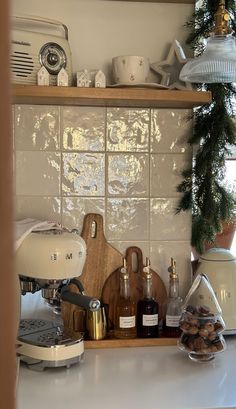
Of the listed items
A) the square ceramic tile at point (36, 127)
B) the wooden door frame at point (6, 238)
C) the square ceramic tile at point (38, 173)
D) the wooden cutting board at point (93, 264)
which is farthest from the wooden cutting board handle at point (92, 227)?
the wooden door frame at point (6, 238)

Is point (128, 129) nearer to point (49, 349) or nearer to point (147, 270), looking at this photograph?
point (147, 270)

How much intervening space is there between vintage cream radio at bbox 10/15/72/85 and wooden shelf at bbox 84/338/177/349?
26.6 inches

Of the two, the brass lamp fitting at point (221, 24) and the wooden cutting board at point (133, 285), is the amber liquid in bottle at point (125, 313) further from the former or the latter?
the brass lamp fitting at point (221, 24)

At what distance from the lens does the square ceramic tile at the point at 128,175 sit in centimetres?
148

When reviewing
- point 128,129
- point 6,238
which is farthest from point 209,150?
point 6,238

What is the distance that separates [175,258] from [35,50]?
2.20 ft

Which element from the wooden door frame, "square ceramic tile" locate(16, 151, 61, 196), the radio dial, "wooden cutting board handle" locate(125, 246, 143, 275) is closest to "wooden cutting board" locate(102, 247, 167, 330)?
"wooden cutting board handle" locate(125, 246, 143, 275)

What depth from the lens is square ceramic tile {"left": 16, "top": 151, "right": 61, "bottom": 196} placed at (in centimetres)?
144

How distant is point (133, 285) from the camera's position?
58.2 inches

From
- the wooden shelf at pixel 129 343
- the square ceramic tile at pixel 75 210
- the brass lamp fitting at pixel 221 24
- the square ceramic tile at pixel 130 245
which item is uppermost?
the brass lamp fitting at pixel 221 24

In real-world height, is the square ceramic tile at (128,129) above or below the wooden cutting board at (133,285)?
above

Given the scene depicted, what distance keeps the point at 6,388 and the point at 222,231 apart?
1373 mm

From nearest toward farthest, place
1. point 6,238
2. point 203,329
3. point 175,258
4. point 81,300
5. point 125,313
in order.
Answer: point 6,238 < point 81,300 < point 203,329 < point 125,313 < point 175,258

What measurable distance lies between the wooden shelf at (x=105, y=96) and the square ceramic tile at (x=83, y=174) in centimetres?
15
